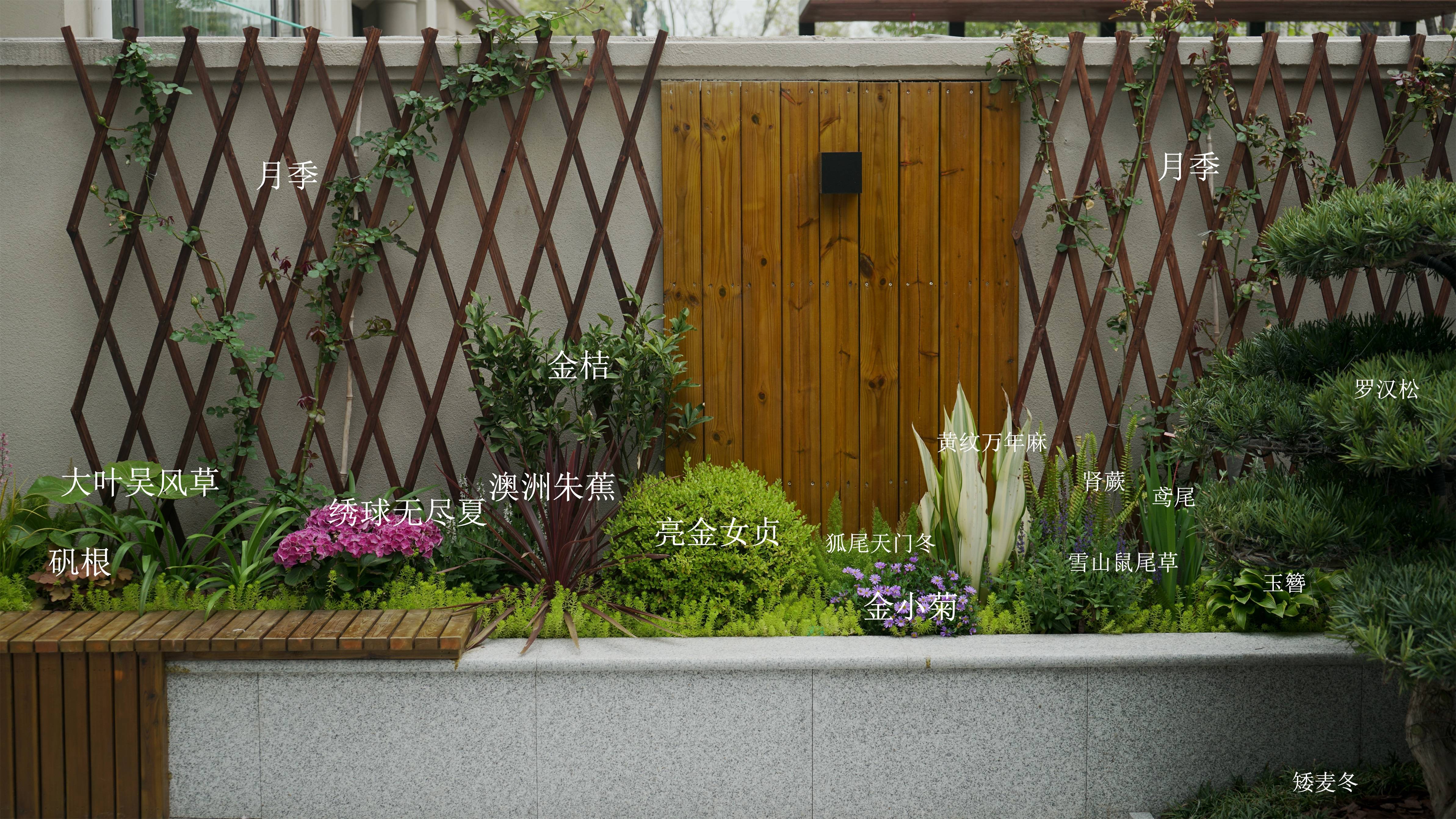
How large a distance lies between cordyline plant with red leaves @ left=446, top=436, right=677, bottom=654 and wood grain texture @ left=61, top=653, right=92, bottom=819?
38.5 inches

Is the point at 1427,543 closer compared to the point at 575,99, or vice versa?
the point at 1427,543

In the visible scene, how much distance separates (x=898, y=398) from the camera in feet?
11.5

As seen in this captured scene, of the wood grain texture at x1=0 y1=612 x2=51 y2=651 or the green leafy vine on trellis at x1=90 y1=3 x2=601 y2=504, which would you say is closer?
the wood grain texture at x1=0 y1=612 x2=51 y2=651

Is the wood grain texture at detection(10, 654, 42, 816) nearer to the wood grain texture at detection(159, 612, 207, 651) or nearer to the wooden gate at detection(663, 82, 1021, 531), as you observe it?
the wood grain texture at detection(159, 612, 207, 651)

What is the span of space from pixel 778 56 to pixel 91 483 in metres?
2.83

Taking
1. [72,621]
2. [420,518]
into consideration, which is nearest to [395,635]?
[420,518]

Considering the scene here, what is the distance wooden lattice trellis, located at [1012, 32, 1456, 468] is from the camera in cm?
337

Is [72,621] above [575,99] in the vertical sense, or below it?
below

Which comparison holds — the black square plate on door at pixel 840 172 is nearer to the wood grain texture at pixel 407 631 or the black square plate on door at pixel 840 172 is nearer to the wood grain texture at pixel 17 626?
the wood grain texture at pixel 407 631

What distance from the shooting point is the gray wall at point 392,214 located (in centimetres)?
340

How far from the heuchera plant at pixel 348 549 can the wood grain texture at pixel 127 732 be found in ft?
1.52

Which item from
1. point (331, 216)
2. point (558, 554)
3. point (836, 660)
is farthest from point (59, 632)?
point (836, 660)

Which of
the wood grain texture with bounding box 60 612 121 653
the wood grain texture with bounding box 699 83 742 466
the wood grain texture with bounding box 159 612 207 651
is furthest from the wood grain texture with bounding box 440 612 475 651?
the wood grain texture with bounding box 699 83 742 466

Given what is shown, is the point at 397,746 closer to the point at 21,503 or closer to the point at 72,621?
the point at 72,621
